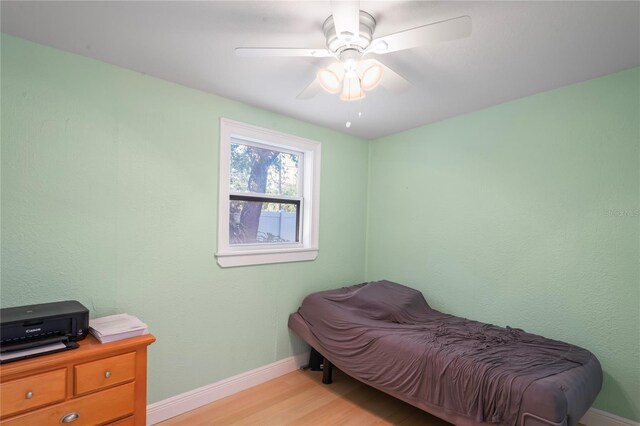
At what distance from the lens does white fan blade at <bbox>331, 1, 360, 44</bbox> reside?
1.17 m

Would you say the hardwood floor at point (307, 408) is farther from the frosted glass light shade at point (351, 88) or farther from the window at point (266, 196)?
the frosted glass light shade at point (351, 88)

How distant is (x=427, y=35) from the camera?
4.19ft

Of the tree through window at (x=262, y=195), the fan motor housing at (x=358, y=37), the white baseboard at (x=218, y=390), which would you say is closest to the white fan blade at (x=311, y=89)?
the fan motor housing at (x=358, y=37)

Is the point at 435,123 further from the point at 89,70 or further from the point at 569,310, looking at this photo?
the point at 89,70

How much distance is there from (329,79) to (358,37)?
35 centimetres

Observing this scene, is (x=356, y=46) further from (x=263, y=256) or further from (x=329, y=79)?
(x=263, y=256)

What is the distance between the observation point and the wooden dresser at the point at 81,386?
1392 millimetres

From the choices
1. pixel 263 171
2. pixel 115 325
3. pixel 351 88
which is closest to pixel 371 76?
pixel 351 88

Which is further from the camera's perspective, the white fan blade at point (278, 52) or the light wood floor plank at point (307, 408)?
the light wood floor plank at point (307, 408)

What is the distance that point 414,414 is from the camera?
2338 mm

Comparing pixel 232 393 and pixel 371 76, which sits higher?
pixel 371 76

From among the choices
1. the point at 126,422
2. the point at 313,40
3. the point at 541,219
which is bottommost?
the point at 126,422

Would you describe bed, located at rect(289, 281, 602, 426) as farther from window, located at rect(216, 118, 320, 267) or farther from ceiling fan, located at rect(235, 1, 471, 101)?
ceiling fan, located at rect(235, 1, 471, 101)

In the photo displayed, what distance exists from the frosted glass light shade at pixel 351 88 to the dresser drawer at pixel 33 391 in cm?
197
